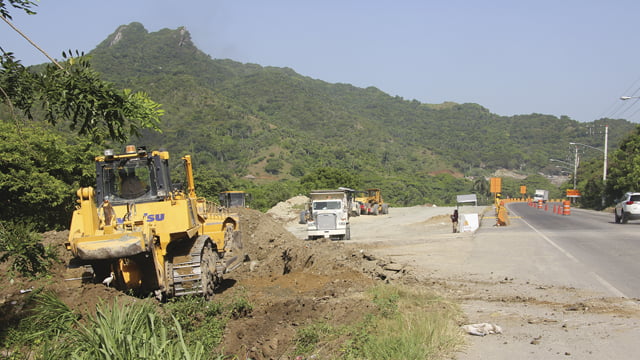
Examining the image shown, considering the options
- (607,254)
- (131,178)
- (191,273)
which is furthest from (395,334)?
(607,254)

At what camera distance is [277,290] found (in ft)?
43.9

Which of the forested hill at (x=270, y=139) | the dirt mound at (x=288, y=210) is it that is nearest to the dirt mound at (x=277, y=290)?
the dirt mound at (x=288, y=210)

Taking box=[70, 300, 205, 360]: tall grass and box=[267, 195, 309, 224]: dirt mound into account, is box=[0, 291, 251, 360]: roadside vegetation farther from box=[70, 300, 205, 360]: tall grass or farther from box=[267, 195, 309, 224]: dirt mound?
box=[267, 195, 309, 224]: dirt mound

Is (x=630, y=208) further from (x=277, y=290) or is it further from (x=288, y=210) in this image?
(x=288, y=210)

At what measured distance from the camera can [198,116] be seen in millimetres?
133000

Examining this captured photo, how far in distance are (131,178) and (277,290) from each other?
4039 mm

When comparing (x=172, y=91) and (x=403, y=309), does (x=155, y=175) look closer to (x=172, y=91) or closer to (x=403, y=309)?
(x=403, y=309)

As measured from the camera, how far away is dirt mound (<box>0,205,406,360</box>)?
900 centimetres

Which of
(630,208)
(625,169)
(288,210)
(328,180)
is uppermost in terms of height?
(625,169)

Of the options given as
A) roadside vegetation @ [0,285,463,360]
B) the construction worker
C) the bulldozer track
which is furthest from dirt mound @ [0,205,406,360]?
the construction worker

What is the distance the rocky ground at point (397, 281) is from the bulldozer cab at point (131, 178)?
6.01 feet

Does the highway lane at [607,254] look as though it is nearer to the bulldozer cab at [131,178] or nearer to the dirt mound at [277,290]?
the dirt mound at [277,290]

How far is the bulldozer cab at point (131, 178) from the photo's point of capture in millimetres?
11688

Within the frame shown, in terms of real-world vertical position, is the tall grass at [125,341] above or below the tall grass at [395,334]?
above
